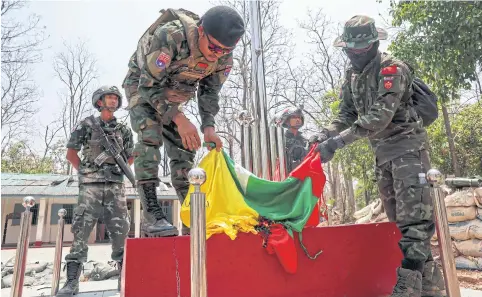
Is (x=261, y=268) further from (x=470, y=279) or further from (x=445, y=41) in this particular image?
(x=445, y=41)

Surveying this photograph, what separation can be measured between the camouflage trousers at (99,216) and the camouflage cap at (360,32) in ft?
8.68

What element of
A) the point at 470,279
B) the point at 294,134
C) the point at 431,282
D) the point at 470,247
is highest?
the point at 294,134

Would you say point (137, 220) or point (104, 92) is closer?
point (104, 92)

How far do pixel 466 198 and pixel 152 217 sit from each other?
588 cm

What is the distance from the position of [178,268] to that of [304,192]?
0.84m

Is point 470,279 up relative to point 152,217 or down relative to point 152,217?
down

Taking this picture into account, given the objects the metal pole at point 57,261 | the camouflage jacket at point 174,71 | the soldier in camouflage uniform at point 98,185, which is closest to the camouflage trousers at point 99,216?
the soldier in camouflage uniform at point 98,185

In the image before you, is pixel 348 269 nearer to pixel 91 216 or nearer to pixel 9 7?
pixel 91 216

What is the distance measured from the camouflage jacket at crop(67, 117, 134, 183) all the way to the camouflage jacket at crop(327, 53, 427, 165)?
8.12 ft

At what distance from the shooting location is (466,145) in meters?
11.4

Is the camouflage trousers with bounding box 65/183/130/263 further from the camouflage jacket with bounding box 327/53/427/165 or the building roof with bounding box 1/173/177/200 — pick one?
the building roof with bounding box 1/173/177/200

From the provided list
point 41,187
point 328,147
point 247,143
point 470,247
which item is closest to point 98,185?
point 247,143

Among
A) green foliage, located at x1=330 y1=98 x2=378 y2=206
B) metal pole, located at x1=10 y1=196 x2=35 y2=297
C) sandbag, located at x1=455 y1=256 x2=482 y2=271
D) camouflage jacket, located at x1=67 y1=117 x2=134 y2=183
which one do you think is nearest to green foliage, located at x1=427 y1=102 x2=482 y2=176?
green foliage, located at x1=330 y1=98 x2=378 y2=206

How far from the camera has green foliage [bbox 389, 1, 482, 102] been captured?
490cm
